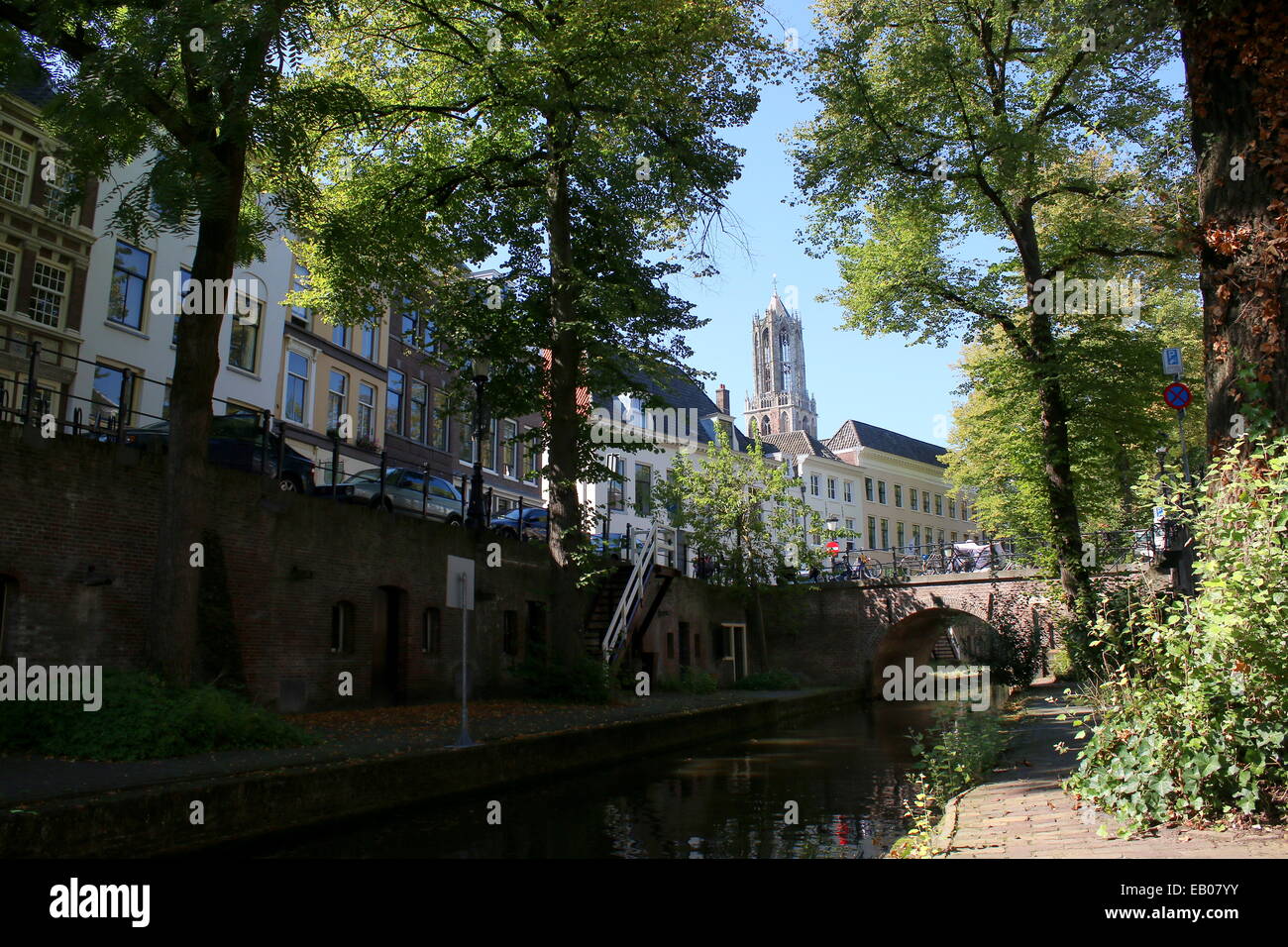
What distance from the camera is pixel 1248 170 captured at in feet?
22.3

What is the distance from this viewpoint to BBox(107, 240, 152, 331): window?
836 inches

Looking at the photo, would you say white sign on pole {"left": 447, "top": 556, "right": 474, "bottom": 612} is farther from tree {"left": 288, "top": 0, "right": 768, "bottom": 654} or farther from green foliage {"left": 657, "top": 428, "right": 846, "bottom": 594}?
green foliage {"left": 657, "top": 428, "right": 846, "bottom": 594}

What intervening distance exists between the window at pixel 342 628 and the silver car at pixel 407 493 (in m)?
2.13

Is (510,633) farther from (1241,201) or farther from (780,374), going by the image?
(780,374)

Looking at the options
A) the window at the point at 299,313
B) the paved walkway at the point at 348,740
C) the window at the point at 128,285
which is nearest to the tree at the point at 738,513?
the paved walkway at the point at 348,740

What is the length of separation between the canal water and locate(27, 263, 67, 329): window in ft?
47.8

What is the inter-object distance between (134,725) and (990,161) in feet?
55.5

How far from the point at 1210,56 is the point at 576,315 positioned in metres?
12.5

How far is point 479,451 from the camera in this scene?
17828 millimetres

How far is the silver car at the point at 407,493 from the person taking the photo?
59.9 feet

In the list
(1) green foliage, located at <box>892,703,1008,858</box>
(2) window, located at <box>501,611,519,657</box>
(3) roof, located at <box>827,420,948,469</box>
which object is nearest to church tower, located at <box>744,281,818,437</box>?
(3) roof, located at <box>827,420,948,469</box>

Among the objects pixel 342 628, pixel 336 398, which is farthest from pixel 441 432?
pixel 342 628
